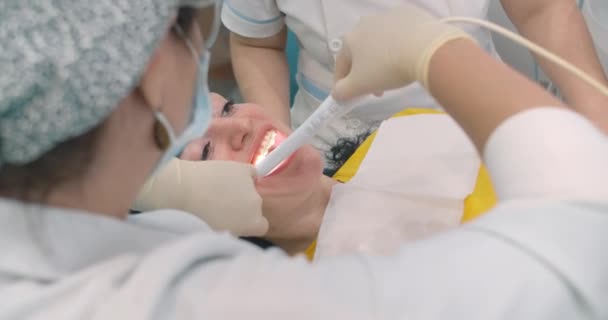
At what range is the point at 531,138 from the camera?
615 millimetres

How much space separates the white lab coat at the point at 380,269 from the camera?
21.4 inches

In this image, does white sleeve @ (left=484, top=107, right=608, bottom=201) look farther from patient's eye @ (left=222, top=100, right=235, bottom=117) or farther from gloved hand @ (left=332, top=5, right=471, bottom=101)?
patient's eye @ (left=222, top=100, right=235, bottom=117)

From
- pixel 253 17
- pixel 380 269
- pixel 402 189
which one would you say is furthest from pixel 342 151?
pixel 380 269

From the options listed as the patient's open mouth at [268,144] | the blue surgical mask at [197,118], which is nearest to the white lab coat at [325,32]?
the patient's open mouth at [268,144]

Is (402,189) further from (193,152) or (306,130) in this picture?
(193,152)

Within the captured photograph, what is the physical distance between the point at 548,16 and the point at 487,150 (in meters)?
0.80

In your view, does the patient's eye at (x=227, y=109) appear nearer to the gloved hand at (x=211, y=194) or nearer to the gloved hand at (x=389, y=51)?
the gloved hand at (x=211, y=194)

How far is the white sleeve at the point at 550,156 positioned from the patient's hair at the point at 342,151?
880 mm

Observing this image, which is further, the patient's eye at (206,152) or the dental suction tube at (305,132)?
the patient's eye at (206,152)

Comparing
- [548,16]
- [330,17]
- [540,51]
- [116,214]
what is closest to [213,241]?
[116,214]

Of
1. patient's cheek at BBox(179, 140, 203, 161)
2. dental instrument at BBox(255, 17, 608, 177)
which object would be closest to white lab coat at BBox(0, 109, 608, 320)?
dental instrument at BBox(255, 17, 608, 177)

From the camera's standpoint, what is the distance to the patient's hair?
59.8 inches

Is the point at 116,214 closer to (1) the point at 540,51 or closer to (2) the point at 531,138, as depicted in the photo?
(2) the point at 531,138

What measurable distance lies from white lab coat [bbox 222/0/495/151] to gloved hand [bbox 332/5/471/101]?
0.38 metres
